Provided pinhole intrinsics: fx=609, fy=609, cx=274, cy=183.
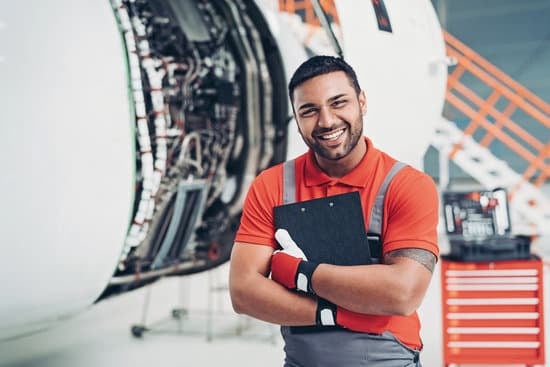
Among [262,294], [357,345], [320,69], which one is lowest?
[357,345]

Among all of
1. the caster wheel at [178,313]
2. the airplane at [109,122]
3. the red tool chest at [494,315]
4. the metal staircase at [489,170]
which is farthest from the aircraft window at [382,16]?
the metal staircase at [489,170]

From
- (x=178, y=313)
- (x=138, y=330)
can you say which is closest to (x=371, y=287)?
(x=138, y=330)

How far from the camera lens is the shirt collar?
141cm

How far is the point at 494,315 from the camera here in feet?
10.5

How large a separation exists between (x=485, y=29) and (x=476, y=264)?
23.5 feet

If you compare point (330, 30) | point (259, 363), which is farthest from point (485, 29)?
point (330, 30)

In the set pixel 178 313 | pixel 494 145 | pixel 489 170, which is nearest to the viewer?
pixel 178 313

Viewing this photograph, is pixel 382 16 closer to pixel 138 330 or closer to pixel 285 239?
pixel 285 239

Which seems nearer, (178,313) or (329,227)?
(329,227)

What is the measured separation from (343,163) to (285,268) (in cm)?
28

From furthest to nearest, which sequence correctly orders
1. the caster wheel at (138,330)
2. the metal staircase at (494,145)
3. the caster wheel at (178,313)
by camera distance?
the metal staircase at (494,145), the caster wheel at (178,313), the caster wheel at (138,330)

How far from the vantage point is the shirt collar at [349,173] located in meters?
1.41

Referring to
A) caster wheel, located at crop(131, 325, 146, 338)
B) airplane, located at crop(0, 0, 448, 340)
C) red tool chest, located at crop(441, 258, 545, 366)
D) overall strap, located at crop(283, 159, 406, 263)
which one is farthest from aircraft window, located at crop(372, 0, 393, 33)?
caster wheel, located at crop(131, 325, 146, 338)

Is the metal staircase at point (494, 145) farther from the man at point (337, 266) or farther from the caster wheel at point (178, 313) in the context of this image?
the man at point (337, 266)
